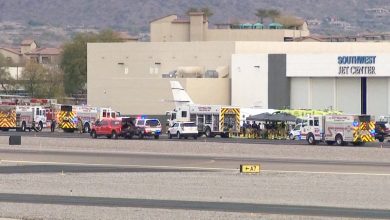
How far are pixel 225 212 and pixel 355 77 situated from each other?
75232 mm

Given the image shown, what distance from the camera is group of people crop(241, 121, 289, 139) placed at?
297 feet

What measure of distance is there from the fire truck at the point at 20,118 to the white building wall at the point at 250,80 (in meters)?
21.8

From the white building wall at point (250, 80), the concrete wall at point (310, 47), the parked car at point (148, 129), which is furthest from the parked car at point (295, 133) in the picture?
the concrete wall at point (310, 47)

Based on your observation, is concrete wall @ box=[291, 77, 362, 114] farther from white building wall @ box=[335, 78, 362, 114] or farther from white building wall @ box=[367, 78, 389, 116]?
white building wall @ box=[367, 78, 389, 116]

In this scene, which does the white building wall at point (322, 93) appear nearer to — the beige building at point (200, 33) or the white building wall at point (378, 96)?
the white building wall at point (378, 96)

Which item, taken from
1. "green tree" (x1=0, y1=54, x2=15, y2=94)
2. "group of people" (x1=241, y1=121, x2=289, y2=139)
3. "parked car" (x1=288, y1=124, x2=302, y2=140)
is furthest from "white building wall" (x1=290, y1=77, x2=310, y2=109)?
"green tree" (x1=0, y1=54, x2=15, y2=94)

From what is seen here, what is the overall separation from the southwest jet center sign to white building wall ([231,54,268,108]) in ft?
11.6

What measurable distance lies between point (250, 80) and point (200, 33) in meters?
22.4

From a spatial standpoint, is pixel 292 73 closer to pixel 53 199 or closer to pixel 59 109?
pixel 59 109

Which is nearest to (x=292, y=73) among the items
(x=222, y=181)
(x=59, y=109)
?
(x=59, y=109)

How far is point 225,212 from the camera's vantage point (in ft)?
115

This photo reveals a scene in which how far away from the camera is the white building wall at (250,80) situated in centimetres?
11525

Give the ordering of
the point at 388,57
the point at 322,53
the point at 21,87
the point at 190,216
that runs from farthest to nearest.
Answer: the point at 21,87, the point at 322,53, the point at 388,57, the point at 190,216

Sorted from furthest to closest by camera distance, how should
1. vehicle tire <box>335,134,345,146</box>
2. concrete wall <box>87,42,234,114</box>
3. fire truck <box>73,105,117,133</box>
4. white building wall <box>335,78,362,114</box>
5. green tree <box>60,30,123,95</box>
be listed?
green tree <box>60,30,123,95</box>
concrete wall <box>87,42,234,114</box>
white building wall <box>335,78,362,114</box>
fire truck <box>73,105,117,133</box>
vehicle tire <box>335,134,345,146</box>
